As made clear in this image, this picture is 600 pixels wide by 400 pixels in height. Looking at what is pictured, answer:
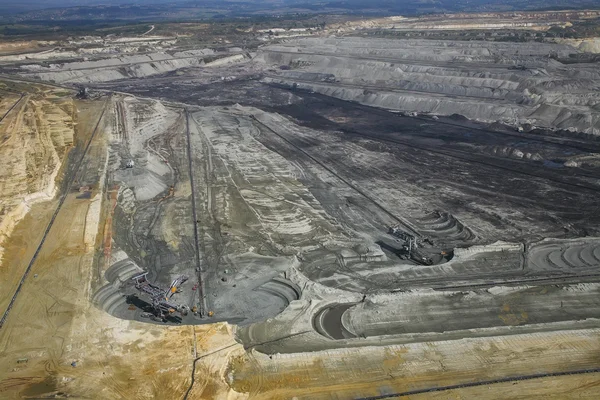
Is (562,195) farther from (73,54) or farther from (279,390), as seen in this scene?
(73,54)

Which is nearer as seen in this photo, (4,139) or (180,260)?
(180,260)

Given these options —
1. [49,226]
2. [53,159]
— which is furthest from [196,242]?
[53,159]

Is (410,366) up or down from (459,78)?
down

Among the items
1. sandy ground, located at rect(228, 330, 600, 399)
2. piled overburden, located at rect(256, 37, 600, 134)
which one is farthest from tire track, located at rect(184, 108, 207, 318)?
piled overburden, located at rect(256, 37, 600, 134)

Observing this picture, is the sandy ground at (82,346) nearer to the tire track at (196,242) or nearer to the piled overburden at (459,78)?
the tire track at (196,242)

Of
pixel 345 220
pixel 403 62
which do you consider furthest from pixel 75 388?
pixel 403 62

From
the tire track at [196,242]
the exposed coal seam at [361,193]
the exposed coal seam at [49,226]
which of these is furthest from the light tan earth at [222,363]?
the exposed coal seam at [361,193]

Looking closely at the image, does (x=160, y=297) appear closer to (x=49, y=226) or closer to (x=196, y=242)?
(x=196, y=242)

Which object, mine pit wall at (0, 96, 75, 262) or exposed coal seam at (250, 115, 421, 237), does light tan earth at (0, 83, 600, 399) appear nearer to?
mine pit wall at (0, 96, 75, 262)
